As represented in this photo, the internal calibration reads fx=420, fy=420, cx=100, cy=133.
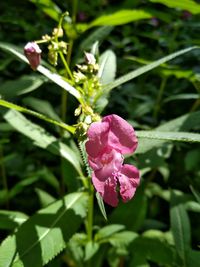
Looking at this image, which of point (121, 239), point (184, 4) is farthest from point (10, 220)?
point (184, 4)

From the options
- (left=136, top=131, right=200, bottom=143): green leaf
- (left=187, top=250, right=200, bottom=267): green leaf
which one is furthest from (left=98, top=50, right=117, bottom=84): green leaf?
(left=187, top=250, right=200, bottom=267): green leaf

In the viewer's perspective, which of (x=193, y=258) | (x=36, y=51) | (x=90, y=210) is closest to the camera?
(x=36, y=51)

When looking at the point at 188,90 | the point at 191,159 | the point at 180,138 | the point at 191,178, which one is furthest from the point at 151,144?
the point at 188,90

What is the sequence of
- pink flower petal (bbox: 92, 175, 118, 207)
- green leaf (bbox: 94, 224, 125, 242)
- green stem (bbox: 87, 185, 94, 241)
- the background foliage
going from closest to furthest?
pink flower petal (bbox: 92, 175, 118, 207) → the background foliage → green stem (bbox: 87, 185, 94, 241) → green leaf (bbox: 94, 224, 125, 242)

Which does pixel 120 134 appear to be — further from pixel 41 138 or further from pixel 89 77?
pixel 41 138

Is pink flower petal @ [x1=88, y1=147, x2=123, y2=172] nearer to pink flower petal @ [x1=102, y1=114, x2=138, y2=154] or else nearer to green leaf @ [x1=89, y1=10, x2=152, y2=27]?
pink flower petal @ [x1=102, y1=114, x2=138, y2=154]

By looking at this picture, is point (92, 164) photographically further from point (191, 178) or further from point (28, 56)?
point (191, 178)

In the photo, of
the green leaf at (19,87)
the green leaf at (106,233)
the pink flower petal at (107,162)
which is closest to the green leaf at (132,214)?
the green leaf at (106,233)
